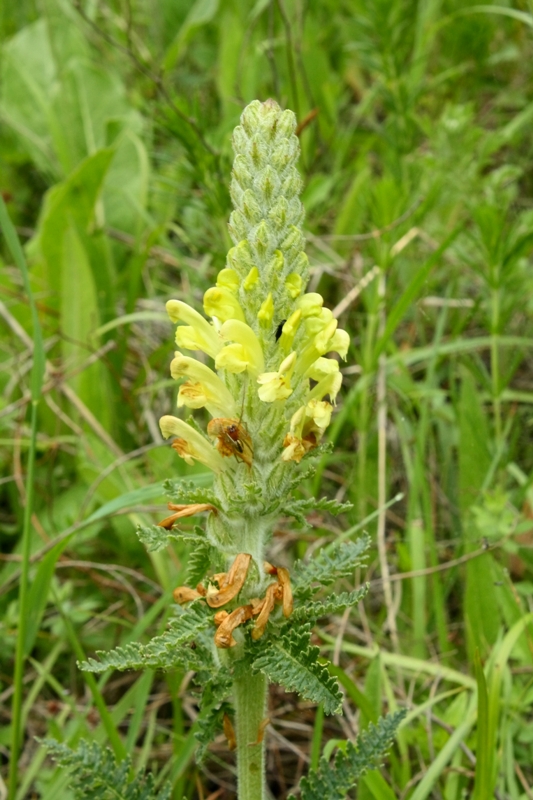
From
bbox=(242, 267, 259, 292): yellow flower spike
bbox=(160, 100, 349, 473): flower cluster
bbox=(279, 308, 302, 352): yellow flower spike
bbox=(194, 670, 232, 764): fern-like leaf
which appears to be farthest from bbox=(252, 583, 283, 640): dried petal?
bbox=(242, 267, 259, 292): yellow flower spike

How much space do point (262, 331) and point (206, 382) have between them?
0.52ft

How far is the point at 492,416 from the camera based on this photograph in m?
3.69

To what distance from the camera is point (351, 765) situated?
1.69m

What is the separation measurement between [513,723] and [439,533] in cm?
101

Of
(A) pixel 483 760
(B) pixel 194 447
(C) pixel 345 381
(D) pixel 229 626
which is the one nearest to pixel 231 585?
(D) pixel 229 626

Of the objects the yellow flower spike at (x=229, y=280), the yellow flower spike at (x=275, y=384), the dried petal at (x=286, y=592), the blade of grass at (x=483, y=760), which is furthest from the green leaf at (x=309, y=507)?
the blade of grass at (x=483, y=760)

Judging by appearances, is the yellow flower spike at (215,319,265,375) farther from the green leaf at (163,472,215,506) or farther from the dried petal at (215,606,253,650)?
the dried petal at (215,606,253,650)

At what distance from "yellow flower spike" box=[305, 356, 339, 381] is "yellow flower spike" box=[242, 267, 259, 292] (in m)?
0.21

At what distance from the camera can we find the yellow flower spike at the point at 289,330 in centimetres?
149

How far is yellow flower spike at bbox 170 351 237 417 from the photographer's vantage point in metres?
1.59

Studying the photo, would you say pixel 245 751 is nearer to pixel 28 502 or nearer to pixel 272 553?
pixel 28 502

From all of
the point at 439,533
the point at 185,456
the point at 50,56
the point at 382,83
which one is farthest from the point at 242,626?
the point at 50,56

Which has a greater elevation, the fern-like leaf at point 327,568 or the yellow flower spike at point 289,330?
the yellow flower spike at point 289,330

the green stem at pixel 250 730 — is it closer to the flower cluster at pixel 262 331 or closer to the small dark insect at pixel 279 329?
the flower cluster at pixel 262 331
